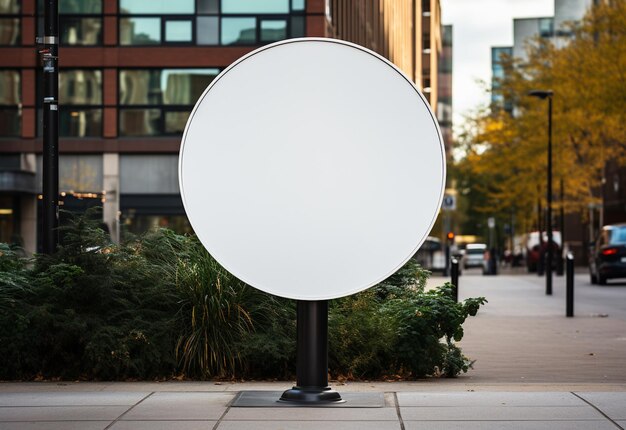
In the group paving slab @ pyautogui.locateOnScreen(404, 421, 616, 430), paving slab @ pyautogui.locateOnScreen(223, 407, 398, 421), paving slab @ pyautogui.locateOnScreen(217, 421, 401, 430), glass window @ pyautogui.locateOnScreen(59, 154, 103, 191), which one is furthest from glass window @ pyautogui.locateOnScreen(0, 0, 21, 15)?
paving slab @ pyautogui.locateOnScreen(404, 421, 616, 430)

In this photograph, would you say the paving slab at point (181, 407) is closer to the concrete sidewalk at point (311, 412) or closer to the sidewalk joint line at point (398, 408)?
the concrete sidewalk at point (311, 412)

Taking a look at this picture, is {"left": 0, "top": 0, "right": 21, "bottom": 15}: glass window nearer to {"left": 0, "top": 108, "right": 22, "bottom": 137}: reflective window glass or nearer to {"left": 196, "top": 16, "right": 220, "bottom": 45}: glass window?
{"left": 0, "top": 108, "right": 22, "bottom": 137}: reflective window glass

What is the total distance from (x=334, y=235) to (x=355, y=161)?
21.6 inches

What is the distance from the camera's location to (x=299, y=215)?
857 centimetres

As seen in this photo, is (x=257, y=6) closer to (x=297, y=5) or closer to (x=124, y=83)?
(x=297, y=5)

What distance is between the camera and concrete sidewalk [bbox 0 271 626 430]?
8031mm

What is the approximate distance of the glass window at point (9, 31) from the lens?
42031mm

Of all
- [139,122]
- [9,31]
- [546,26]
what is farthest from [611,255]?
[546,26]

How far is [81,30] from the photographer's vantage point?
42.2 metres

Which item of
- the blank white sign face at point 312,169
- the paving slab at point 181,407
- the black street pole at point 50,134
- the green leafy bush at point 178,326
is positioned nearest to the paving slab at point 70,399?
Answer: the paving slab at point 181,407

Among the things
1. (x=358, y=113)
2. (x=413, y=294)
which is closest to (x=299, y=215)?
(x=358, y=113)

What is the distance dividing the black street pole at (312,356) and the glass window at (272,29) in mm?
33756

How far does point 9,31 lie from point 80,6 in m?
2.65

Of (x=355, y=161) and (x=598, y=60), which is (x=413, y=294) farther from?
(x=598, y=60)
